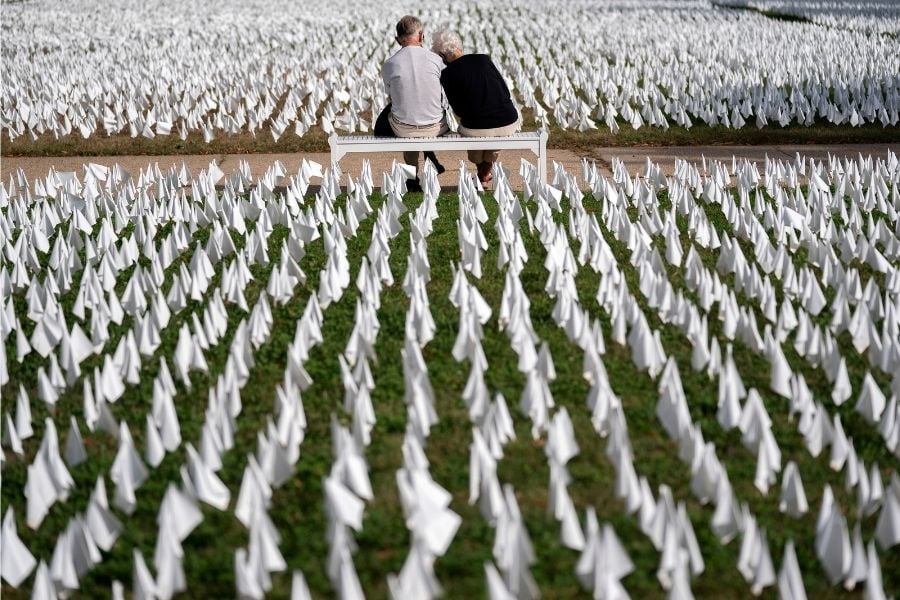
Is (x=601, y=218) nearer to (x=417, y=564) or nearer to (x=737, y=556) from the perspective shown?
(x=737, y=556)

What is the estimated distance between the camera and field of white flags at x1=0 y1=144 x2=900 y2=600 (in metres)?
3.61

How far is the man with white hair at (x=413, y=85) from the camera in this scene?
8.93 m

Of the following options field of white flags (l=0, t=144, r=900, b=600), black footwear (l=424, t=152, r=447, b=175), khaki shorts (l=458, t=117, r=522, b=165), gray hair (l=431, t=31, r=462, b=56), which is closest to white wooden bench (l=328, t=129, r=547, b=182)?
khaki shorts (l=458, t=117, r=522, b=165)

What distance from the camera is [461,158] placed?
10.7 metres

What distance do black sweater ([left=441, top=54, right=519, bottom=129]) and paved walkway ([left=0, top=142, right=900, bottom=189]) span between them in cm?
91

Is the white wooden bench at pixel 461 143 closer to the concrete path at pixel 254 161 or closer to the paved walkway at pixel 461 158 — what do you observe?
the concrete path at pixel 254 161

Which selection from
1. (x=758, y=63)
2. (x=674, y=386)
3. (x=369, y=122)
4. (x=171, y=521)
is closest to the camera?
(x=171, y=521)

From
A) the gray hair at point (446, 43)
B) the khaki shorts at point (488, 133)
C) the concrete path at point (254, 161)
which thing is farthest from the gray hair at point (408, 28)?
the concrete path at point (254, 161)

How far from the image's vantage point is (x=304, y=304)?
6.14 metres

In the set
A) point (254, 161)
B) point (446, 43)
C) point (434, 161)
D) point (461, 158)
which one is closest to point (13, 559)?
point (434, 161)

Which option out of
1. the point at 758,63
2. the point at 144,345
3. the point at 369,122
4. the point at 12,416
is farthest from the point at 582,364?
the point at 758,63

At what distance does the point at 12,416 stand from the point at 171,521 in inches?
59.2

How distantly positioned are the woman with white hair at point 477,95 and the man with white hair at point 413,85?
4.3 inches

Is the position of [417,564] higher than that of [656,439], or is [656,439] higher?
[417,564]
